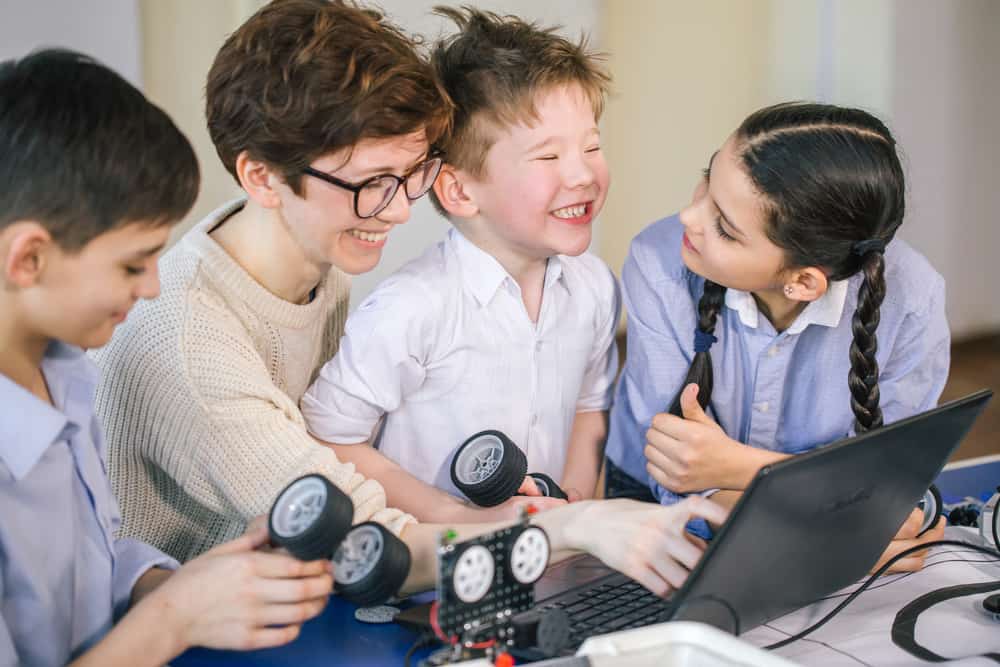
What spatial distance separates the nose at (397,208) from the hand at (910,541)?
2.52 ft

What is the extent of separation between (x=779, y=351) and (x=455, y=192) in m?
0.56

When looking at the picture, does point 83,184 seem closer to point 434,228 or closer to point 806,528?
point 806,528

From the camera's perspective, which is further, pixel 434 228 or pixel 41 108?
pixel 434 228

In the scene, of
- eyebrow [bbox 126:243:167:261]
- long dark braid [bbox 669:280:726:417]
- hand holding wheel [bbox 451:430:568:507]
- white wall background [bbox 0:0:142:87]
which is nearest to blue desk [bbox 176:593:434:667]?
hand holding wheel [bbox 451:430:568:507]

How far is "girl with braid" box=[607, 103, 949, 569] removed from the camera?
156 centimetres

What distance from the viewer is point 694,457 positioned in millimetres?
1618

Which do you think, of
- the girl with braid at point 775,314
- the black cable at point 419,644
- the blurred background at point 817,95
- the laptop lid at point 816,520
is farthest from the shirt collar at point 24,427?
the blurred background at point 817,95

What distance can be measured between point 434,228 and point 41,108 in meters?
2.76

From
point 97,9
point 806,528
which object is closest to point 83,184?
point 806,528

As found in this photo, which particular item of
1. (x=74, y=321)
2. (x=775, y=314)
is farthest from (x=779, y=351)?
(x=74, y=321)

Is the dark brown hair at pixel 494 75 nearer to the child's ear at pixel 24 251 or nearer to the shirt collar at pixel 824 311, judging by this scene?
the shirt collar at pixel 824 311

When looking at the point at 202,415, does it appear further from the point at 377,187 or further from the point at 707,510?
the point at 707,510

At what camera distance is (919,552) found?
56.2 inches

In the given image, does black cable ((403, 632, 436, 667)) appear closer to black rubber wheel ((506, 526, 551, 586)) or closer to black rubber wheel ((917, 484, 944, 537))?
black rubber wheel ((506, 526, 551, 586))
